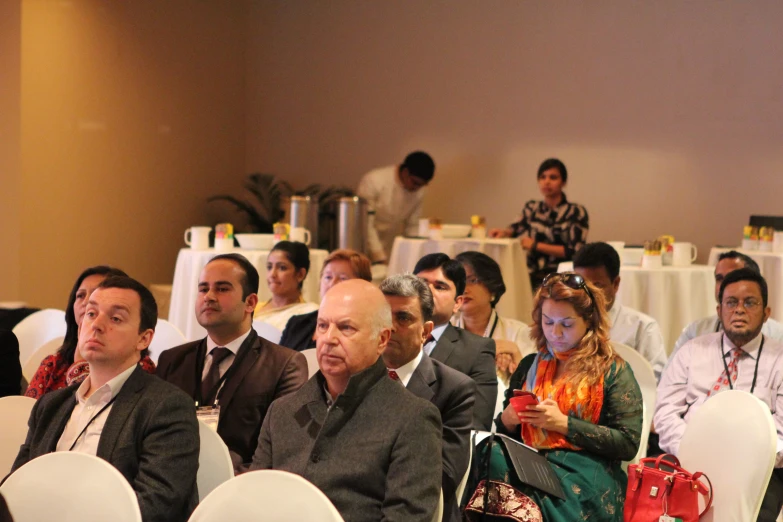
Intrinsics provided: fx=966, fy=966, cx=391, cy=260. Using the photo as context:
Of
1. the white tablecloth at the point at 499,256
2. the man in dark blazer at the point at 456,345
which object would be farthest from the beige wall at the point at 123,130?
the man in dark blazer at the point at 456,345

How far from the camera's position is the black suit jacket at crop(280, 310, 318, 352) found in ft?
13.8

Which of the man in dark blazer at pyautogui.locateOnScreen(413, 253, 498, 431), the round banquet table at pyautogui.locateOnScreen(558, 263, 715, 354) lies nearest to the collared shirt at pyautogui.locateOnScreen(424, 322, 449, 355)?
the man in dark blazer at pyautogui.locateOnScreen(413, 253, 498, 431)

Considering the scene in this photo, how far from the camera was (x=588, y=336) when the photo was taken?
3.13 m

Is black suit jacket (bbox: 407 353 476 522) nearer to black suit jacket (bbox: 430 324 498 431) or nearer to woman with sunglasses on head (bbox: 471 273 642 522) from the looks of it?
woman with sunglasses on head (bbox: 471 273 642 522)

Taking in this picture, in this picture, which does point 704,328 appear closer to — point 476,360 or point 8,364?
point 476,360

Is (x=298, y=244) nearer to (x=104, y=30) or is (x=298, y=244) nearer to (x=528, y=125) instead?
(x=104, y=30)

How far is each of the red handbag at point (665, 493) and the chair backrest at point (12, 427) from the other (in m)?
1.82

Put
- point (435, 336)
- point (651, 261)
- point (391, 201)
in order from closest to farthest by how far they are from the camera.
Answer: point (435, 336)
point (651, 261)
point (391, 201)

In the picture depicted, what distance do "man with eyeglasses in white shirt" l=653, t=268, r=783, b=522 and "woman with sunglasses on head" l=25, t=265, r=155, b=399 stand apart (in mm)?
1933

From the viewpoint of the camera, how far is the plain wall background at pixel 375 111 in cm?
772

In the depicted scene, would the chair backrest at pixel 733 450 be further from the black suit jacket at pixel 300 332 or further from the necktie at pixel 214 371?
the black suit jacket at pixel 300 332

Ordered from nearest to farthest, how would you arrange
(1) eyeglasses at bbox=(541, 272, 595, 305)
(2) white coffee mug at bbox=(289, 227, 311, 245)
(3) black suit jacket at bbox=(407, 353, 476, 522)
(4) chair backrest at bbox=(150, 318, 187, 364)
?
(3) black suit jacket at bbox=(407, 353, 476, 522)
(1) eyeglasses at bbox=(541, 272, 595, 305)
(4) chair backrest at bbox=(150, 318, 187, 364)
(2) white coffee mug at bbox=(289, 227, 311, 245)

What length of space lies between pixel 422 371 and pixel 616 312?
6.42ft

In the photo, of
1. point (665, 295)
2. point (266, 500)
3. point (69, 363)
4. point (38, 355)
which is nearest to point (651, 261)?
point (665, 295)
